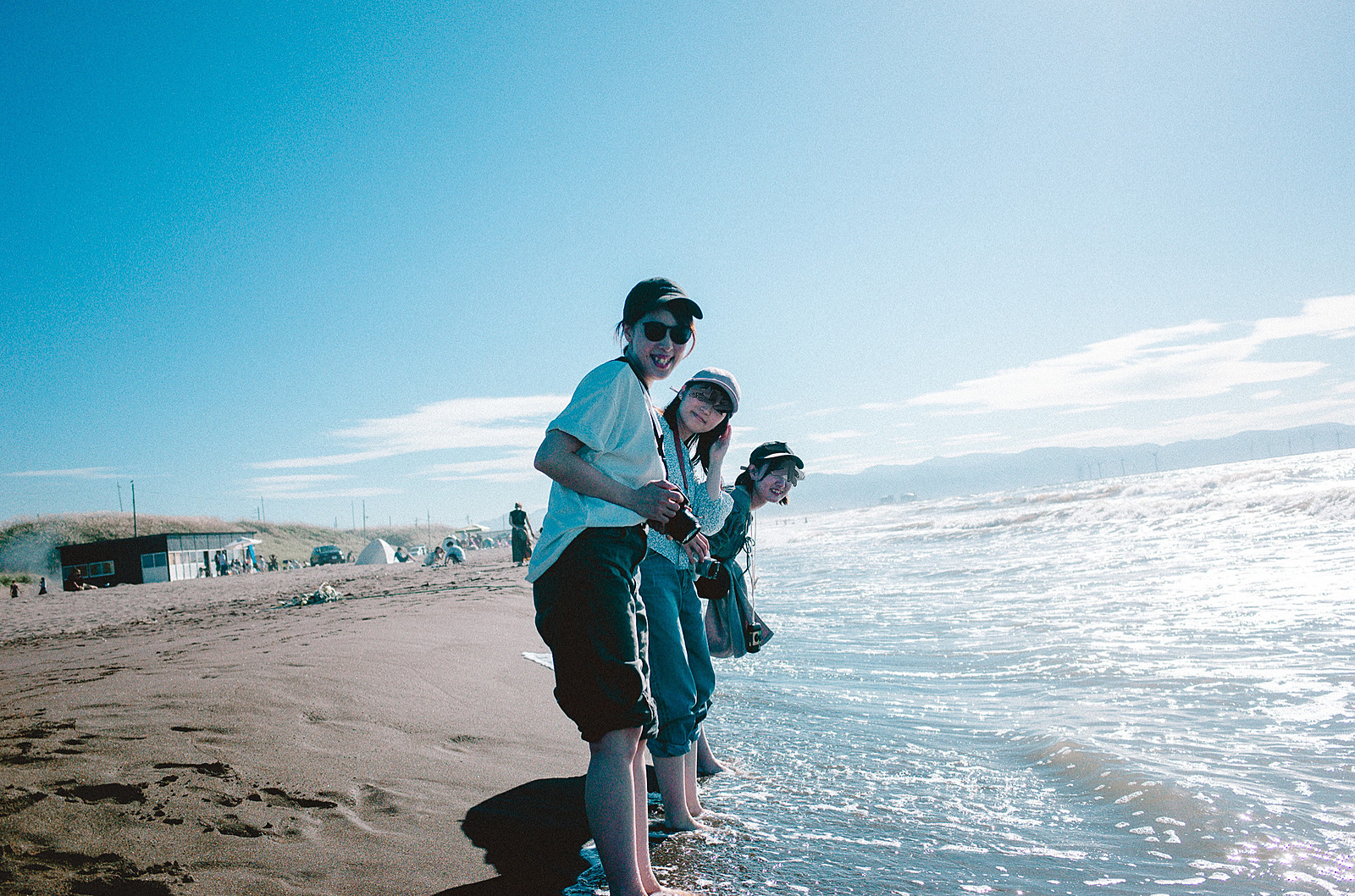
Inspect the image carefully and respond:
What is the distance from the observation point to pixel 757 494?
140 inches

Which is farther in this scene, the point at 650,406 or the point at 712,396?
the point at 712,396

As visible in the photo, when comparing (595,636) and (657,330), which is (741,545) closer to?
(657,330)

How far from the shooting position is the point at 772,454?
3.57 m

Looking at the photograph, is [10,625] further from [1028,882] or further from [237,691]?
[1028,882]

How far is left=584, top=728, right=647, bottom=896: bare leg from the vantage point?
67.4 inches

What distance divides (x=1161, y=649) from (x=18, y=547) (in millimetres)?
97533

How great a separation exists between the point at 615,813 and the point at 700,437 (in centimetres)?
154

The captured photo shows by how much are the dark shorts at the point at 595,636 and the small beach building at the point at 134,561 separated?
5177cm

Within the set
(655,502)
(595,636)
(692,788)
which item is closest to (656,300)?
(655,502)

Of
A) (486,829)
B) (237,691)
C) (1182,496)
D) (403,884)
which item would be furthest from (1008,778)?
(1182,496)

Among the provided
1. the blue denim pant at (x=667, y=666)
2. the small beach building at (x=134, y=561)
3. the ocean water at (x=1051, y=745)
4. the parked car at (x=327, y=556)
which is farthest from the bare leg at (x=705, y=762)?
the parked car at (x=327, y=556)

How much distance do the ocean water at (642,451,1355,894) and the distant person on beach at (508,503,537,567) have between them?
10.4 meters

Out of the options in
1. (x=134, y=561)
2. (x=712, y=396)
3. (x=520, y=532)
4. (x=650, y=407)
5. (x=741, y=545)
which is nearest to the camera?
(x=650, y=407)

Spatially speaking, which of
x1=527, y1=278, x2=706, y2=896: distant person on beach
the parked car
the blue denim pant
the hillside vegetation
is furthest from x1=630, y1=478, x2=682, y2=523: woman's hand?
the hillside vegetation
